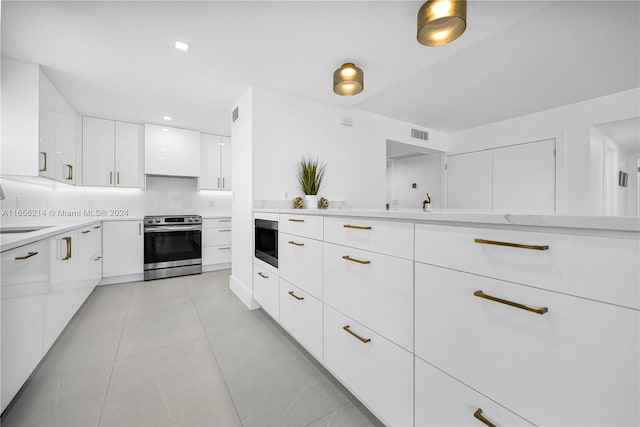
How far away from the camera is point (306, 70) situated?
7.69 ft

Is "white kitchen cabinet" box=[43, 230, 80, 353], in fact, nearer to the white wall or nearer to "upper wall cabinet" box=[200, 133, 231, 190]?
"upper wall cabinet" box=[200, 133, 231, 190]

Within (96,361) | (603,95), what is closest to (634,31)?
(603,95)

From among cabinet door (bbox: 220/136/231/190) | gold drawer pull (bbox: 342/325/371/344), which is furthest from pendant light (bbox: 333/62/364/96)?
cabinet door (bbox: 220/136/231/190)

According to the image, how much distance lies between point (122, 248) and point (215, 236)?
1.21m

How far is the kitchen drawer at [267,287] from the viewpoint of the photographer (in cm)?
207

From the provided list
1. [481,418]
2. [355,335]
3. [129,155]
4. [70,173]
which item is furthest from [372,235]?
[129,155]

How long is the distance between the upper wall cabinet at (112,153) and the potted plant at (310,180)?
270cm

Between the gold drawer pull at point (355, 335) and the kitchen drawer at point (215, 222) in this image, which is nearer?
the gold drawer pull at point (355, 335)

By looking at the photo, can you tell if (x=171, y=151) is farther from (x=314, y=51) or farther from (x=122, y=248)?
(x=314, y=51)

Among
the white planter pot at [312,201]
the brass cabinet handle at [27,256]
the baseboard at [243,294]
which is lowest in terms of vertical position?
the baseboard at [243,294]

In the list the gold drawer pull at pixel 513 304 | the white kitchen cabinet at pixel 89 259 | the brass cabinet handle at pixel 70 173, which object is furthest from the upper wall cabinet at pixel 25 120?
the gold drawer pull at pixel 513 304

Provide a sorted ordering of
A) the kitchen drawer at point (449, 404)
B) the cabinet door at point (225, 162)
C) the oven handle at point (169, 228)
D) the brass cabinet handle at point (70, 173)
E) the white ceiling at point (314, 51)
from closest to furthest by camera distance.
→ the kitchen drawer at point (449, 404) → the white ceiling at point (314, 51) → the brass cabinet handle at point (70, 173) → the oven handle at point (169, 228) → the cabinet door at point (225, 162)

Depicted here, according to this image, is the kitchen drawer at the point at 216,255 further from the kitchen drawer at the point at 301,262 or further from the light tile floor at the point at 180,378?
the kitchen drawer at the point at 301,262

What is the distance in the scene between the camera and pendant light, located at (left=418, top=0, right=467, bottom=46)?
4.51 ft
